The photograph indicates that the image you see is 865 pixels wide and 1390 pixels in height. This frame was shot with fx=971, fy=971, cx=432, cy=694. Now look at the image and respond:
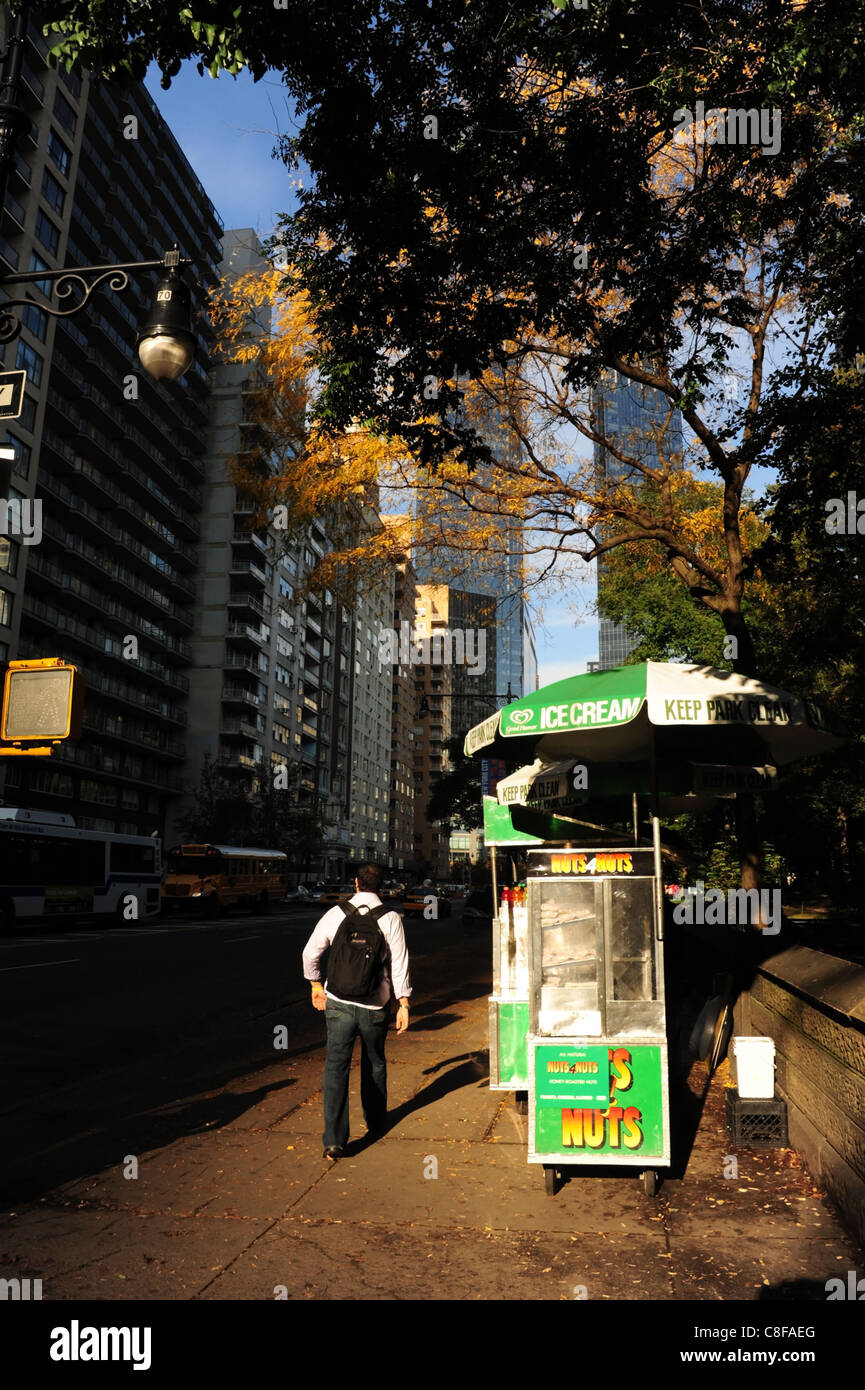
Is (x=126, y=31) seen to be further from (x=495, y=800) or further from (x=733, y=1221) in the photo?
(x=733, y=1221)

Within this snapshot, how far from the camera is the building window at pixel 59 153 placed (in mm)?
50312

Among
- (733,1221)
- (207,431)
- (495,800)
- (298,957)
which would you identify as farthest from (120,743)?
(733,1221)

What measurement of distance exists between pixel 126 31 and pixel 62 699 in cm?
418

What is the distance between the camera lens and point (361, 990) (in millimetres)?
6453

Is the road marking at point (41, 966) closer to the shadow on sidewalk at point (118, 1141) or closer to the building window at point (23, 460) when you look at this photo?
the shadow on sidewalk at point (118, 1141)

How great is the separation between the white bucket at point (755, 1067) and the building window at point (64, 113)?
5880 centimetres

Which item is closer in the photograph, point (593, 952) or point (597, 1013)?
point (597, 1013)

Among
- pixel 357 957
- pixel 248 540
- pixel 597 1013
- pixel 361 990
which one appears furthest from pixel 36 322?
pixel 597 1013

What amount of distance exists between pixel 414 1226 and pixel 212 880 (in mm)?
41287

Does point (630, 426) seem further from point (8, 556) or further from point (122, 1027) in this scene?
point (8, 556)

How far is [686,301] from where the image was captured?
8.78 m

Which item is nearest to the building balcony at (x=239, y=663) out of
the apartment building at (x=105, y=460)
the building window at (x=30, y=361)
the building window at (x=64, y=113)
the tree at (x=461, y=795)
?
the apartment building at (x=105, y=460)

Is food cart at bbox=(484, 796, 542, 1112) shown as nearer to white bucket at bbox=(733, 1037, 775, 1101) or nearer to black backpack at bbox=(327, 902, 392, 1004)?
black backpack at bbox=(327, 902, 392, 1004)

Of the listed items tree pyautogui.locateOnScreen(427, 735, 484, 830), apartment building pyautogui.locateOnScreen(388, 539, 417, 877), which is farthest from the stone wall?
apartment building pyautogui.locateOnScreen(388, 539, 417, 877)
